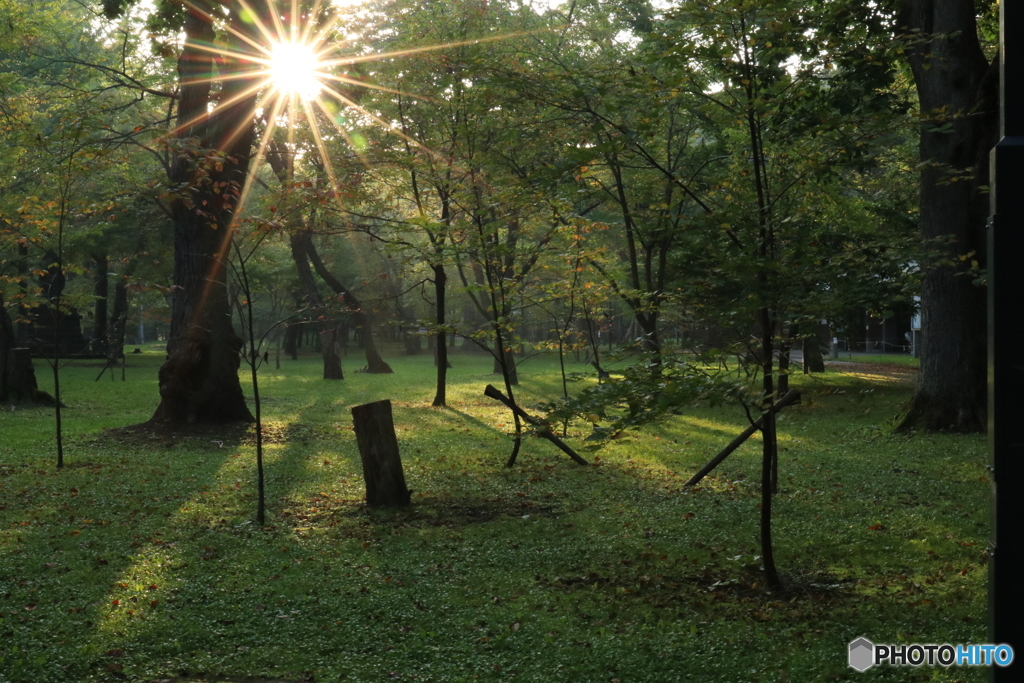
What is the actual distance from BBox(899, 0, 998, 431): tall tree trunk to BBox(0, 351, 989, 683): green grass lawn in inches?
45.2

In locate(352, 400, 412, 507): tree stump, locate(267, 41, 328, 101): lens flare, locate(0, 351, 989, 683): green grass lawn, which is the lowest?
locate(0, 351, 989, 683): green grass lawn

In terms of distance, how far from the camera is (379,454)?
9672mm

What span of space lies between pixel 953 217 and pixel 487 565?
1072 centimetres

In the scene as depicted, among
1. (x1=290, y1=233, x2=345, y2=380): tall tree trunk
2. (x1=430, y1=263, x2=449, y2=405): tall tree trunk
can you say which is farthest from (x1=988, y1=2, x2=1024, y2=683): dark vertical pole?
(x1=290, y1=233, x2=345, y2=380): tall tree trunk

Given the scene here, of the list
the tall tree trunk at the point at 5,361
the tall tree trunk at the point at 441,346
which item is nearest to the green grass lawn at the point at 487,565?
the tall tree trunk at the point at 441,346

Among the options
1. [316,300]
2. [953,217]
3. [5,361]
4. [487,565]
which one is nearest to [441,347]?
[316,300]

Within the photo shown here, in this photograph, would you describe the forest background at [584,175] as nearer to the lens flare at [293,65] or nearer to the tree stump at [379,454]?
the lens flare at [293,65]

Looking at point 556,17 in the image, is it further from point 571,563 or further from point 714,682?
point 714,682

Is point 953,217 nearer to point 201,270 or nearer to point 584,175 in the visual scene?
point 584,175

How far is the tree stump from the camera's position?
9.52 metres

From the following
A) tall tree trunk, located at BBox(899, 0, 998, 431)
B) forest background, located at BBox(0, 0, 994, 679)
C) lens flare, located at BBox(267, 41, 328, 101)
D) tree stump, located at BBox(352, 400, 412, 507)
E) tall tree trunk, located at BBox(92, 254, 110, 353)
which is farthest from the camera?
tall tree trunk, located at BBox(92, 254, 110, 353)

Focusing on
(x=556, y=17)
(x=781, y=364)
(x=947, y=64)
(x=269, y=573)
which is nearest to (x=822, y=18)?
(x=781, y=364)

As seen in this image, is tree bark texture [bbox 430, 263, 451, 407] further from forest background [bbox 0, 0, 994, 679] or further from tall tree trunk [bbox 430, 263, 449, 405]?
forest background [bbox 0, 0, 994, 679]

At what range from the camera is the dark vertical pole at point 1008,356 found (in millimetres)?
1802
